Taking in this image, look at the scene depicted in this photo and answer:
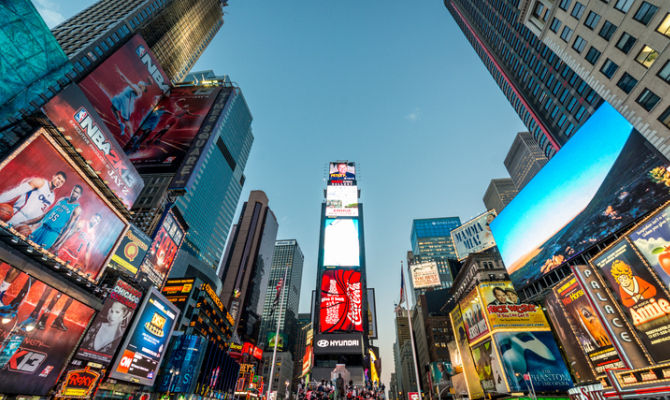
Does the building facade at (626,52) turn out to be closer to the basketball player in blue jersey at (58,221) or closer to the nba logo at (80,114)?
the basketball player in blue jersey at (58,221)

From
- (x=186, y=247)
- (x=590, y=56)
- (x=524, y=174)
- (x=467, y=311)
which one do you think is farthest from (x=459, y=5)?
(x=186, y=247)

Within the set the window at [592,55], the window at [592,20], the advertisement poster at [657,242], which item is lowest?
the advertisement poster at [657,242]

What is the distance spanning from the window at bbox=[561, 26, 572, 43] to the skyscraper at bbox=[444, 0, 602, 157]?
37298 millimetres

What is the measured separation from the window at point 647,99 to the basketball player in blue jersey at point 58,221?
49618 mm

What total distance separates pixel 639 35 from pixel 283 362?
148 metres

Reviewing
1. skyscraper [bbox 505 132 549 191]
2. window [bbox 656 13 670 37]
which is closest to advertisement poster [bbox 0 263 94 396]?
window [bbox 656 13 670 37]

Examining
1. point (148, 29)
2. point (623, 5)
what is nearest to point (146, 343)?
point (623, 5)

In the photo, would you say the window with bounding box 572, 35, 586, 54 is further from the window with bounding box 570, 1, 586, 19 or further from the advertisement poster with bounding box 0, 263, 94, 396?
the advertisement poster with bounding box 0, 263, 94, 396

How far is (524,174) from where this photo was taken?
15675 centimetres

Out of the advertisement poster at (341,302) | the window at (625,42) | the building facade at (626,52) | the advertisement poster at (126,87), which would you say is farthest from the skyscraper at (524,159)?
the advertisement poster at (126,87)

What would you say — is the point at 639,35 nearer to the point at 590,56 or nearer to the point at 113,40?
the point at 590,56

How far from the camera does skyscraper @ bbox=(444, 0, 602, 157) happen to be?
226 feet

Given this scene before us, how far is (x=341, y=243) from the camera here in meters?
40.5

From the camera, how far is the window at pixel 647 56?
25133 millimetres
